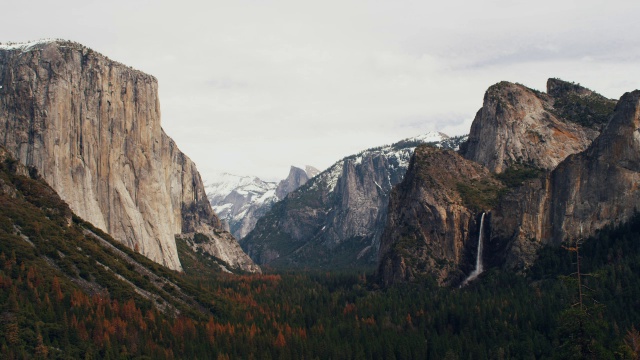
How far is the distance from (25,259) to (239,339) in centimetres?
4451

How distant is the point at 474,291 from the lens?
199250 millimetres

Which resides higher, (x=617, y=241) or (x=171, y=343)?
(x=617, y=241)

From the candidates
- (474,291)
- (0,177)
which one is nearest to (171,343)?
(0,177)

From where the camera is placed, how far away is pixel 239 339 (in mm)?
144625

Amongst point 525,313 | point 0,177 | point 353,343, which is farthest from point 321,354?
point 0,177

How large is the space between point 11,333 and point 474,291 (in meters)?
130

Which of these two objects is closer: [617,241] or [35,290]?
[35,290]

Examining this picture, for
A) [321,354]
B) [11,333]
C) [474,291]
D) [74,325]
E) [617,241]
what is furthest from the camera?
[474,291]

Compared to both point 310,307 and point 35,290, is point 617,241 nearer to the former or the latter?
point 310,307

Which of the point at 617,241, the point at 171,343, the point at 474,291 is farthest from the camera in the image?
the point at 474,291

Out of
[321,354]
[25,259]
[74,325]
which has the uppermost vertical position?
[25,259]

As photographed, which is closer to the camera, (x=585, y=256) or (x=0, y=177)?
(x=0, y=177)

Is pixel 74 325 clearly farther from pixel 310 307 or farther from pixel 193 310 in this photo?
pixel 310 307

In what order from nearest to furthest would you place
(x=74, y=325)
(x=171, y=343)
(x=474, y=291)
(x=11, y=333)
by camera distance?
(x=11, y=333) < (x=74, y=325) < (x=171, y=343) < (x=474, y=291)
